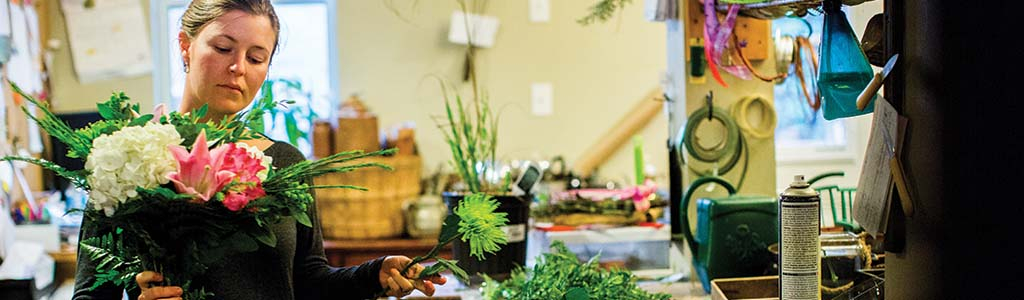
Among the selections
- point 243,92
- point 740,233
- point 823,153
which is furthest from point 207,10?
point 823,153

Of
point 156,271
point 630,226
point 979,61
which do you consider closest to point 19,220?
point 630,226

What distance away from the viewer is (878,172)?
1.38 metres

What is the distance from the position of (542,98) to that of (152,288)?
410 cm

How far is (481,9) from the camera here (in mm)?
5332

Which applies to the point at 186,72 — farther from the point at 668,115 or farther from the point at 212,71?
the point at 668,115

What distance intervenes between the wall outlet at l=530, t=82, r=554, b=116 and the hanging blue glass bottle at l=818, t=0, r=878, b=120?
12.2 feet

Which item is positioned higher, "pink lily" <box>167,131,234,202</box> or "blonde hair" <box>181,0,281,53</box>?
"blonde hair" <box>181,0,281,53</box>

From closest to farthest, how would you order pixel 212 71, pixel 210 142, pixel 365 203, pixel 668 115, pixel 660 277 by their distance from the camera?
pixel 210 142, pixel 212 71, pixel 660 277, pixel 668 115, pixel 365 203

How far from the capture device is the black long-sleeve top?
184cm

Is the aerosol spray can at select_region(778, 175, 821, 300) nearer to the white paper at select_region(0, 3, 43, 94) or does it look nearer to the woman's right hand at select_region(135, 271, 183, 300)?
the woman's right hand at select_region(135, 271, 183, 300)

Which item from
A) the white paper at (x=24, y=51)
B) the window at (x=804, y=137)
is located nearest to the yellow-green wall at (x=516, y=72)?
the white paper at (x=24, y=51)

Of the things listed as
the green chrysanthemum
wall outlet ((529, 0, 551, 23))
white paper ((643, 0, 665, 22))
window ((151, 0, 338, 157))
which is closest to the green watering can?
white paper ((643, 0, 665, 22))

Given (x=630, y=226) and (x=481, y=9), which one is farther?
(x=481, y=9)

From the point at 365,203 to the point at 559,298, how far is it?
10.2 feet
